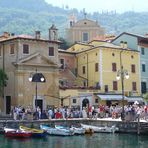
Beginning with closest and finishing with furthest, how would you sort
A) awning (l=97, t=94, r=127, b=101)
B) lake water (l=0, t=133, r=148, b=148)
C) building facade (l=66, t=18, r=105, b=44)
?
lake water (l=0, t=133, r=148, b=148), awning (l=97, t=94, r=127, b=101), building facade (l=66, t=18, r=105, b=44)

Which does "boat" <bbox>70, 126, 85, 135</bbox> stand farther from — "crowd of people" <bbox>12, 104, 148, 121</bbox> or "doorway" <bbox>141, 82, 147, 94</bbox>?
"doorway" <bbox>141, 82, 147, 94</bbox>

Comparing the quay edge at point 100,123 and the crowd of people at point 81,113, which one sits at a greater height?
the crowd of people at point 81,113

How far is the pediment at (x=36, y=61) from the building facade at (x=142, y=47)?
1561 centimetres

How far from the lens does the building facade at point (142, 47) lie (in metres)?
66.1

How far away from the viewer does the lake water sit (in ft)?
111

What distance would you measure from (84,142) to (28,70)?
67.1 feet

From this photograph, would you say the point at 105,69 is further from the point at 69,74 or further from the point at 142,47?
the point at 142,47

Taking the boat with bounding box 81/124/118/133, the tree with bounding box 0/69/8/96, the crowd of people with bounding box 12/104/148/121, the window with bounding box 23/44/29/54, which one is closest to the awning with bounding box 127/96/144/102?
the crowd of people with bounding box 12/104/148/121

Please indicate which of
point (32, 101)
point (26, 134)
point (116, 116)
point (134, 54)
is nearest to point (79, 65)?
point (134, 54)

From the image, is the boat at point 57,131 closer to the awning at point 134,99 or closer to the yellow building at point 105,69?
the yellow building at point 105,69

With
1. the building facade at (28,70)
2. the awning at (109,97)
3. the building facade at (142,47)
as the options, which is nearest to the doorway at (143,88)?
the building facade at (142,47)

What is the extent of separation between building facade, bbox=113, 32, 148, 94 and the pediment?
15.6 m

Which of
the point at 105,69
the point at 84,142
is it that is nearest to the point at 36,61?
the point at 105,69

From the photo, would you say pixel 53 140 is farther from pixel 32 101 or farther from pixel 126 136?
pixel 32 101
